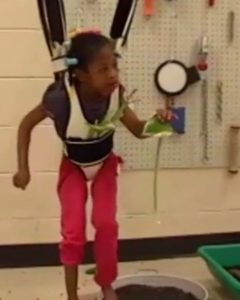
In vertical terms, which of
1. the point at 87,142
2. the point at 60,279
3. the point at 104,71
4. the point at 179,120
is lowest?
the point at 60,279

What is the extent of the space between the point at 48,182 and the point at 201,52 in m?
0.78

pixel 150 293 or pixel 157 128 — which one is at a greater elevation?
pixel 157 128

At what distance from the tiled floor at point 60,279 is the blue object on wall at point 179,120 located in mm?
536

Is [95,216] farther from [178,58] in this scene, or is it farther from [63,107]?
[178,58]

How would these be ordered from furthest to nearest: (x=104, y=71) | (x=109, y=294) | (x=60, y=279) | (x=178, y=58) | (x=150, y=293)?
1. (x=178, y=58)
2. (x=60, y=279)
3. (x=150, y=293)
4. (x=109, y=294)
5. (x=104, y=71)

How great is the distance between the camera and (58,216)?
2.83 m

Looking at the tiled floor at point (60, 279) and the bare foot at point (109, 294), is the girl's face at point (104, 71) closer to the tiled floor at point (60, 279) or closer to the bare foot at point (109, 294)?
the bare foot at point (109, 294)

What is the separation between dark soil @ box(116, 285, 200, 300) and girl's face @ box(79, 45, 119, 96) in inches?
28.3

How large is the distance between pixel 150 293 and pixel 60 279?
1.51 feet

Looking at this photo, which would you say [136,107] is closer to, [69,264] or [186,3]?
[186,3]

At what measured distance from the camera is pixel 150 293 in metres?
2.36

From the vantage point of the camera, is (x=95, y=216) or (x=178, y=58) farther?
(x=178, y=58)

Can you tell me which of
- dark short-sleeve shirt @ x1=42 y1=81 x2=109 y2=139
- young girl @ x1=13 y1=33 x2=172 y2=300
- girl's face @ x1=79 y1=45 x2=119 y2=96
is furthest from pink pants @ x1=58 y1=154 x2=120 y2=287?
girl's face @ x1=79 y1=45 x2=119 y2=96

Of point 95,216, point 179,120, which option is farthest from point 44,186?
point 95,216
